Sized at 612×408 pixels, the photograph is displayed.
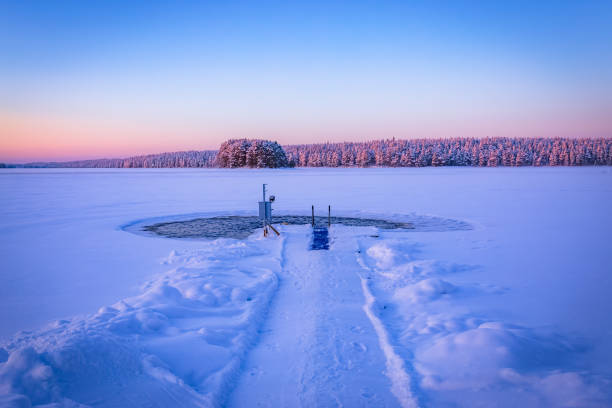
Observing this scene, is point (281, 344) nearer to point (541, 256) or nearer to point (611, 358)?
point (611, 358)

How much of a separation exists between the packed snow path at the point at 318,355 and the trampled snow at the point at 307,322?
0.02 m

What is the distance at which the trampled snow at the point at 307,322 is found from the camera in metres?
3.32

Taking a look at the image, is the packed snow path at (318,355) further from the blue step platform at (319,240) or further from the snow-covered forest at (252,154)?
the snow-covered forest at (252,154)

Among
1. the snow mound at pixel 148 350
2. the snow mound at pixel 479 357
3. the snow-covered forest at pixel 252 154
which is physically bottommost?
the snow mound at pixel 479 357

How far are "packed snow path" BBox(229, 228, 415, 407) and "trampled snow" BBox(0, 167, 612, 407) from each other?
0.02m

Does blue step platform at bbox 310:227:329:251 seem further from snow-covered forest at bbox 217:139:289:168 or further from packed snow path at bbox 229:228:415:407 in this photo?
snow-covered forest at bbox 217:139:289:168

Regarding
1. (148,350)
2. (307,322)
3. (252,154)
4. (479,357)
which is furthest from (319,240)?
(252,154)

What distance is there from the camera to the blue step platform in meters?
8.93

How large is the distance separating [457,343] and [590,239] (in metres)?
7.80

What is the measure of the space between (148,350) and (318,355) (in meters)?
1.79

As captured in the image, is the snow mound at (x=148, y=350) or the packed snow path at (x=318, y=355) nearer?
the snow mound at (x=148, y=350)

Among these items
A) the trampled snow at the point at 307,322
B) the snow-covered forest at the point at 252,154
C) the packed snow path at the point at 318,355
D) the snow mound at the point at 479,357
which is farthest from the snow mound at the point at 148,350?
the snow-covered forest at the point at 252,154

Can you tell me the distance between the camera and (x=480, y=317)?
494 centimetres

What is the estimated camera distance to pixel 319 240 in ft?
31.2
